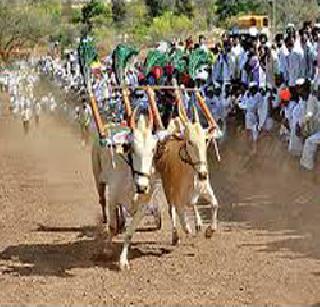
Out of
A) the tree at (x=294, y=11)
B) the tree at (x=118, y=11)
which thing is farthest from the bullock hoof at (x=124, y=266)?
the tree at (x=118, y=11)

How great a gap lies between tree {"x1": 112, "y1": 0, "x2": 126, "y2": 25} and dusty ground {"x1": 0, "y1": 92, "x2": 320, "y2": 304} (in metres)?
50.7

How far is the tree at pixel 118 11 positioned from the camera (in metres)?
67.6

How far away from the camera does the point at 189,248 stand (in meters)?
11.1

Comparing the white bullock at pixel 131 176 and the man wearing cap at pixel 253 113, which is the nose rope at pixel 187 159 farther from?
the man wearing cap at pixel 253 113

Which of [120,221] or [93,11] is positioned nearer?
[120,221]

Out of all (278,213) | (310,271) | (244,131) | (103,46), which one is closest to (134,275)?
(310,271)

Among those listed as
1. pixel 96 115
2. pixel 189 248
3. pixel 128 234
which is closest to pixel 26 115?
pixel 96 115

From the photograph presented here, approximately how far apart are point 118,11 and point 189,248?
192ft

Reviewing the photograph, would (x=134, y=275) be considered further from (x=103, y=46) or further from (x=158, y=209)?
(x=103, y=46)

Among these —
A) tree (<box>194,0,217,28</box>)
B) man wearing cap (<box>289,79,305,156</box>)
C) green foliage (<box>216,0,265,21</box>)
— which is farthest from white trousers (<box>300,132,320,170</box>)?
tree (<box>194,0,217,28</box>)

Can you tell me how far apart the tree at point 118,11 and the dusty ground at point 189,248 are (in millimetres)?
50668

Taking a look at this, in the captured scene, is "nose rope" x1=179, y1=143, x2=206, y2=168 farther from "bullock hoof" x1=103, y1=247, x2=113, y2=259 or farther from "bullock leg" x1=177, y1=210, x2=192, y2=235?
"bullock hoof" x1=103, y1=247, x2=113, y2=259

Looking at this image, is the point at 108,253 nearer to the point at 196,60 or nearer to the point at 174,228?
the point at 174,228

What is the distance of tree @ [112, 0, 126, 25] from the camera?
67.6 meters
